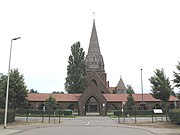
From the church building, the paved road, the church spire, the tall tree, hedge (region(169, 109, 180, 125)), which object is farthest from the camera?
the church spire

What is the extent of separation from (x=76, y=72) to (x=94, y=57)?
1533 cm

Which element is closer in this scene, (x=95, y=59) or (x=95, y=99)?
(x=95, y=99)

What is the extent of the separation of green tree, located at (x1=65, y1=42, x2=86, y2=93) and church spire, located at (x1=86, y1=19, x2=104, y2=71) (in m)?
9.55

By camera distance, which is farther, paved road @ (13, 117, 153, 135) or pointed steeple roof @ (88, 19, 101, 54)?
pointed steeple roof @ (88, 19, 101, 54)

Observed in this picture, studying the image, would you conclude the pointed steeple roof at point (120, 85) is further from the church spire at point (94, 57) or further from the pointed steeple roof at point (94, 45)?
the pointed steeple roof at point (94, 45)

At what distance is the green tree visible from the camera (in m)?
73.4

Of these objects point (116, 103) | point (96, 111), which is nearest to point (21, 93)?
point (116, 103)

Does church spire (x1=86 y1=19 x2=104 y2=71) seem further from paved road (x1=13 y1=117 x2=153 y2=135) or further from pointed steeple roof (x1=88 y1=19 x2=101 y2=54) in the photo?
paved road (x1=13 y1=117 x2=153 y2=135)

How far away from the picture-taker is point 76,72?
74.8m

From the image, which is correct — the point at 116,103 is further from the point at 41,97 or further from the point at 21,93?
the point at 21,93

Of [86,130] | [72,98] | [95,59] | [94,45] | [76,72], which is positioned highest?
[94,45]

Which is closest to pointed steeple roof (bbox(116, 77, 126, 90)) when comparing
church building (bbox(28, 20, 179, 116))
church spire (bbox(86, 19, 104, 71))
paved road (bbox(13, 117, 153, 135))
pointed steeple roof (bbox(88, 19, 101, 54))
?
church spire (bbox(86, 19, 104, 71))

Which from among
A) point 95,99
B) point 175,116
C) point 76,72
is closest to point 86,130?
point 175,116

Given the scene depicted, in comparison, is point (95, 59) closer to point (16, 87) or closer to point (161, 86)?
point (16, 87)
